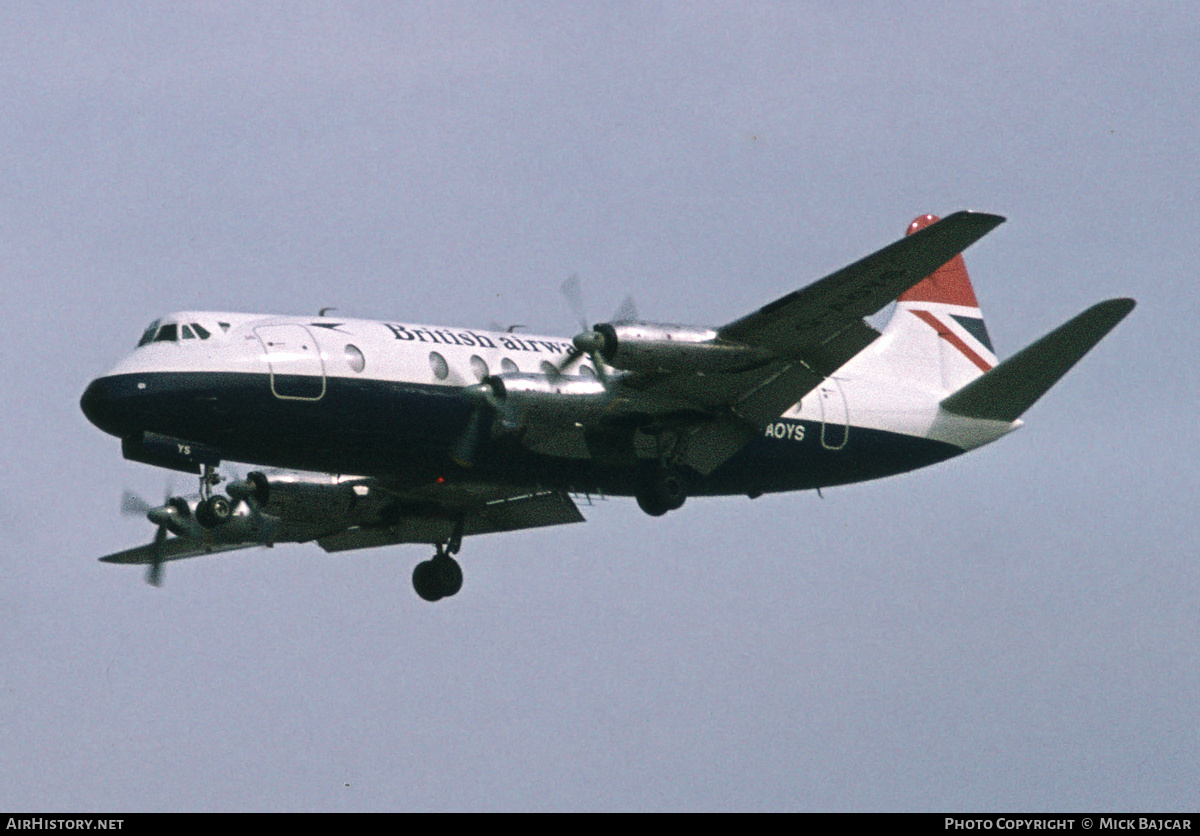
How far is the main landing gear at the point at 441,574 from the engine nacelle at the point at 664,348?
757cm

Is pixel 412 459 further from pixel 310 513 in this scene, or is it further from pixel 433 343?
pixel 310 513

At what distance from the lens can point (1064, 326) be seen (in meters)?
31.1

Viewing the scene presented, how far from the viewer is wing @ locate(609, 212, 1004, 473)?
27047mm

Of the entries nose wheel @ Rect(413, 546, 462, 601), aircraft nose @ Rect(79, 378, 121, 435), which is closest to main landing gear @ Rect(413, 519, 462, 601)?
nose wheel @ Rect(413, 546, 462, 601)

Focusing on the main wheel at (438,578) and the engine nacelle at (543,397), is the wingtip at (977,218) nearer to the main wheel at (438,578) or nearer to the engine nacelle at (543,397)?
the engine nacelle at (543,397)

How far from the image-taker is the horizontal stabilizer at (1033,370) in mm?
30297

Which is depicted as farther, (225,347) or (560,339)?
(560,339)

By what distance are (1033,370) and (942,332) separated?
449 centimetres

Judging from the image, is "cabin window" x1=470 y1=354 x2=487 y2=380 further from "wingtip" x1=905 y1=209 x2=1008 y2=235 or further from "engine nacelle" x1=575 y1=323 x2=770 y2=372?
"wingtip" x1=905 y1=209 x2=1008 y2=235

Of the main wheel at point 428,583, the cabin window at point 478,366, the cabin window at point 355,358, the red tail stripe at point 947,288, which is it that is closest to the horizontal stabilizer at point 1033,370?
the red tail stripe at point 947,288
